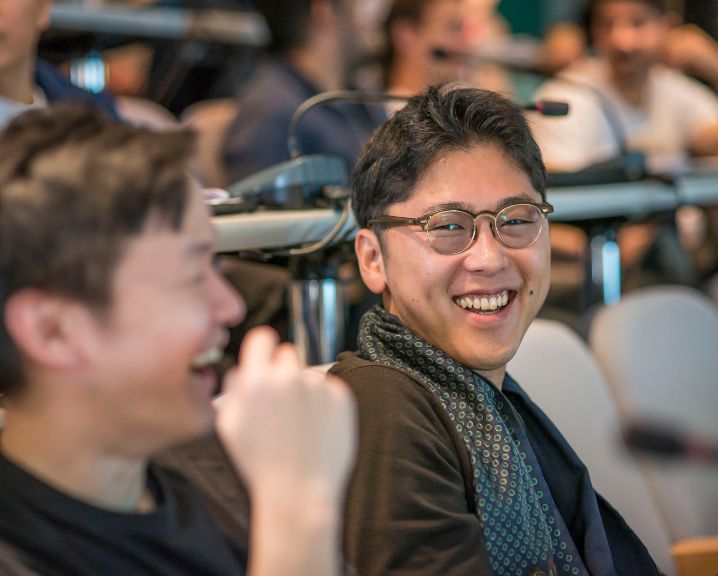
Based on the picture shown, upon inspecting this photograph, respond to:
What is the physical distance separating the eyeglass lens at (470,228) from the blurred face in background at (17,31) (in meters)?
1.05

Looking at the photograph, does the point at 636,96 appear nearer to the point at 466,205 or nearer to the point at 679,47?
the point at 679,47

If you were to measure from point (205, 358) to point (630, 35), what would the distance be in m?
3.09

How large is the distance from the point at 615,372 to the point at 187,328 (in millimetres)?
1254

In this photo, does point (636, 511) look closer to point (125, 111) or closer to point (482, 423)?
point (482, 423)

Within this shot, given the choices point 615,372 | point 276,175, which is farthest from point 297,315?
point 615,372

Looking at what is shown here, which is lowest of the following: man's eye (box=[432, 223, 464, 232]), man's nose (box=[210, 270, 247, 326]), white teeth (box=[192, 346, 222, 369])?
white teeth (box=[192, 346, 222, 369])

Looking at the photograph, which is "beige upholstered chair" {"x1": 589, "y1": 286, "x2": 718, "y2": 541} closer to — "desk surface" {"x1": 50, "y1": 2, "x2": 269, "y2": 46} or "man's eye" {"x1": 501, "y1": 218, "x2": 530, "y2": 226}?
"man's eye" {"x1": 501, "y1": 218, "x2": 530, "y2": 226}

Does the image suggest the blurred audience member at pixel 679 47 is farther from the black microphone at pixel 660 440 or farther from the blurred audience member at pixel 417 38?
the black microphone at pixel 660 440

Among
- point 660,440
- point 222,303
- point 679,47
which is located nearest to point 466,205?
point 222,303

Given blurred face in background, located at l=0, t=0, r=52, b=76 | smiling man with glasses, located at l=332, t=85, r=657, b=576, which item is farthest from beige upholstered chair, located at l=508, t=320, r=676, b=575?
blurred face in background, located at l=0, t=0, r=52, b=76

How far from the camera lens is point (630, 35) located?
3645mm

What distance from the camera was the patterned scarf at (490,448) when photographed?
118 cm

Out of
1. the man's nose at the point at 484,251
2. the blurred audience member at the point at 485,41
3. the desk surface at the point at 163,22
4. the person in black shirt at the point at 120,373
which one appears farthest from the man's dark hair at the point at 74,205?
the blurred audience member at the point at 485,41

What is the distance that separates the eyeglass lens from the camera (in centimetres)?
130
